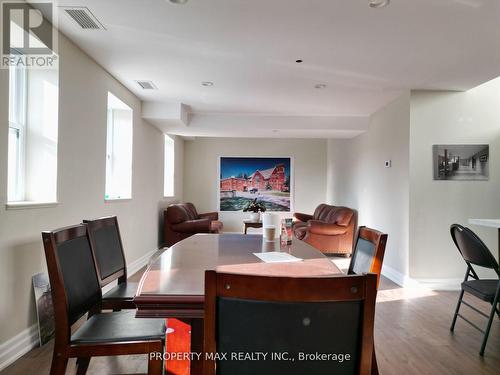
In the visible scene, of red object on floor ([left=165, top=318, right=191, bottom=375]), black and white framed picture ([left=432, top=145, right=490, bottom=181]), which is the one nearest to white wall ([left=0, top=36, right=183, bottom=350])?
red object on floor ([left=165, top=318, right=191, bottom=375])

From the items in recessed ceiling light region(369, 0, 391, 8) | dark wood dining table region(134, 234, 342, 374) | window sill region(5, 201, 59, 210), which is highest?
recessed ceiling light region(369, 0, 391, 8)

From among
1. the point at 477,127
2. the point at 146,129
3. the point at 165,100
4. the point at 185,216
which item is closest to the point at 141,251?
the point at 185,216

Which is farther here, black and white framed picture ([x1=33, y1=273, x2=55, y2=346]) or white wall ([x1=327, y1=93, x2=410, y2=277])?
white wall ([x1=327, y1=93, x2=410, y2=277])

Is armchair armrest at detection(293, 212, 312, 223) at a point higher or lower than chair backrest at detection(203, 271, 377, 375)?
lower

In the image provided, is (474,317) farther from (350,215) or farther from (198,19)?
(198,19)

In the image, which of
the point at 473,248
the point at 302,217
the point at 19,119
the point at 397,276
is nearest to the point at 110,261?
the point at 19,119

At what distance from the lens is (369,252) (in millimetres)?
1651

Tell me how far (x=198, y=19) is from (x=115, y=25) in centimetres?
66

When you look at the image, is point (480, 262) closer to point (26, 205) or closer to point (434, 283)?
point (434, 283)

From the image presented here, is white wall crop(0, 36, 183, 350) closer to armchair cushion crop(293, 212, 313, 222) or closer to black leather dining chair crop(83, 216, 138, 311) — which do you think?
black leather dining chair crop(83, 216, 138, 311)

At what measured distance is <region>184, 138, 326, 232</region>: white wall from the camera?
8695mm

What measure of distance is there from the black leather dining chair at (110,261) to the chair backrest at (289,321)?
1206mm

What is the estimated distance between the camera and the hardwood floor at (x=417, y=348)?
2.19 m

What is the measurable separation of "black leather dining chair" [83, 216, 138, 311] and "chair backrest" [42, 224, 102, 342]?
0.10 meters
